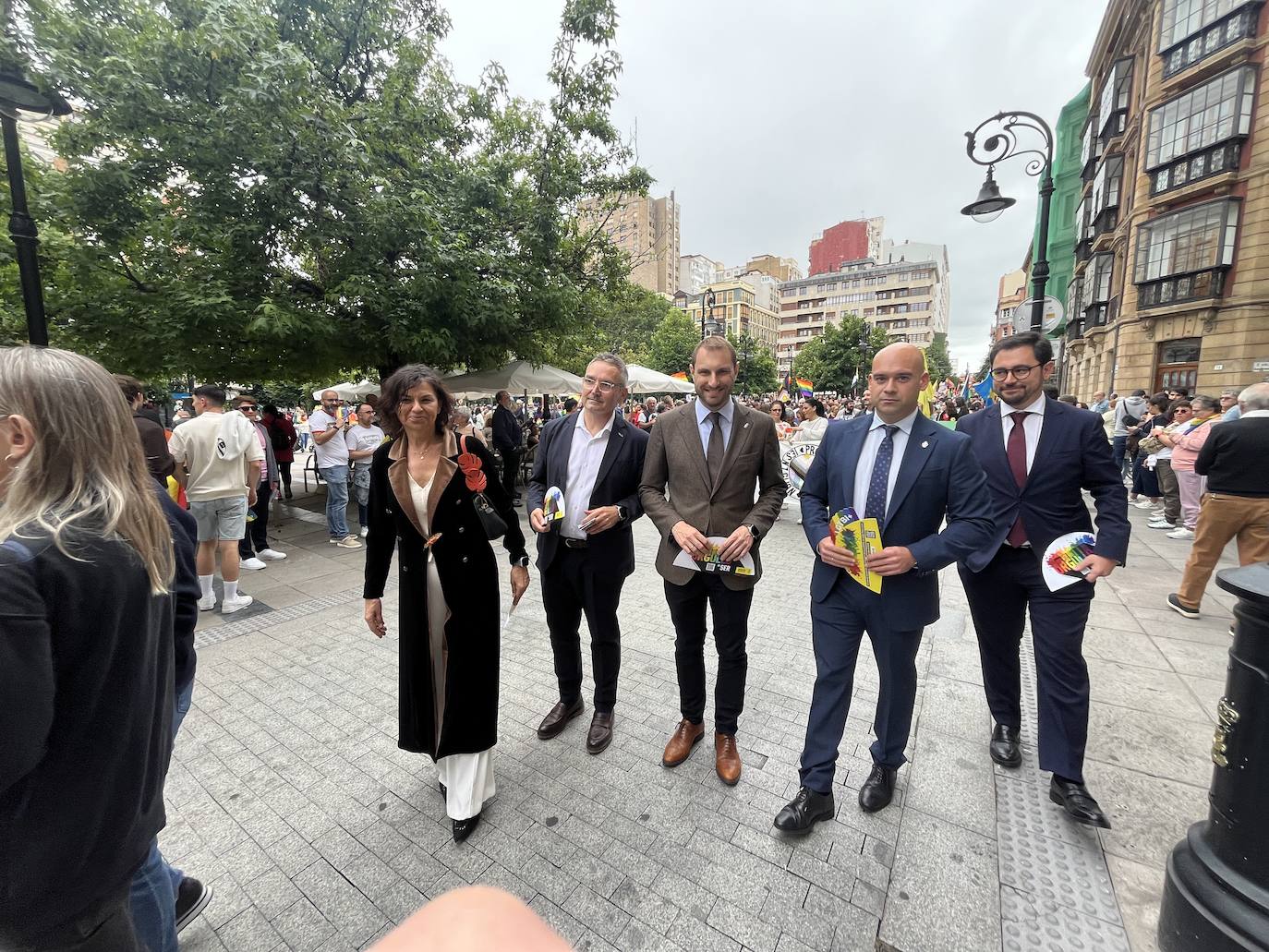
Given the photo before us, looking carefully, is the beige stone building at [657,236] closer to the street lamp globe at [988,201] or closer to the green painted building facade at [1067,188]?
the green painted building facade at [1067,188]

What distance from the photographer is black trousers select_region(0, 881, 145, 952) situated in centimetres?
116

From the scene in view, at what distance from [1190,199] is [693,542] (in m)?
26.6

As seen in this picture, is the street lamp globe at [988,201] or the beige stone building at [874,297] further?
the beige stone building at [874,297]

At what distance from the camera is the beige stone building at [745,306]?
95.6 metres

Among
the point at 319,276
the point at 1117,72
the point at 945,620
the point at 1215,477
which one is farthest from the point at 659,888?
the point at 1117,72

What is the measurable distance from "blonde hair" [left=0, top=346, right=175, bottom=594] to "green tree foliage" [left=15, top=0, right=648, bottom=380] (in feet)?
22.3

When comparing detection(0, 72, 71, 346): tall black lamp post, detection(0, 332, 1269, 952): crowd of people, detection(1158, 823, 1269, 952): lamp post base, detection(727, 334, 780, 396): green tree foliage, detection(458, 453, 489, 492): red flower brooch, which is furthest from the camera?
detection(727, 334, 780, 396): green tree foliage

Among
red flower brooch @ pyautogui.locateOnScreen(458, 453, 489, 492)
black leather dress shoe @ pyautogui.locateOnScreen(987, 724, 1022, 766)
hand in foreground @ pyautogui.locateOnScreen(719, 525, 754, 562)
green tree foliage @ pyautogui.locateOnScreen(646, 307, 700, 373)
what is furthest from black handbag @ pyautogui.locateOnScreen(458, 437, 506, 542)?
green tree foliage @ pyautogui.locateOnScreen(646, 307, 700, 373)

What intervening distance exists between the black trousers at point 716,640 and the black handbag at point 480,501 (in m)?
0.93

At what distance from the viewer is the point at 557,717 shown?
336 cm

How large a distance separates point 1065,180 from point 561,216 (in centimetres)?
3962

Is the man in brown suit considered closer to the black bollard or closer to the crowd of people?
the crowd of people

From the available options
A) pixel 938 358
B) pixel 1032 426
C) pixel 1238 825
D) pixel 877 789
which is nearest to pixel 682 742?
pixel 877 789

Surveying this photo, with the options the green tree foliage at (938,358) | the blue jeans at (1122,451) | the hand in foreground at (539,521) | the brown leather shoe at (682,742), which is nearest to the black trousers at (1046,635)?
the brown leather shoe at (682,742)
